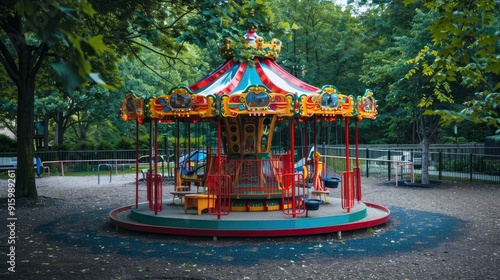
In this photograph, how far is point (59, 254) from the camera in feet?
29.4

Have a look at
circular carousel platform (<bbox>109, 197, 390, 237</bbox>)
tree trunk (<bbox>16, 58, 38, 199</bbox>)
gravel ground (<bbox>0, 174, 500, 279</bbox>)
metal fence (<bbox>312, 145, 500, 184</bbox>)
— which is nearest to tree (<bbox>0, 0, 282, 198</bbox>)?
tree trunk (<bbox>16, 58, 38, 199</bbox>)

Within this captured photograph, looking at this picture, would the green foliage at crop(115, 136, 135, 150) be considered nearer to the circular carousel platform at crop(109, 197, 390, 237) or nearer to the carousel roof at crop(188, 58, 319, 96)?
the carousel roof at crop(188, 58, 319, 96)

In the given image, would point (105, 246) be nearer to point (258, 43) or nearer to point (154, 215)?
point (154, 215)

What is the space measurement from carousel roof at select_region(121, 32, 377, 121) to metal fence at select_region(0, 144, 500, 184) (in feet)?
12.2

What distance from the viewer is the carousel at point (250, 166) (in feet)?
34.7

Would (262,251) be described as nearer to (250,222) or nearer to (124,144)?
(250,222)

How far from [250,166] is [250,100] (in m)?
2.29

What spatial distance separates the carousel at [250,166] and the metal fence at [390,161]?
10.4 ft

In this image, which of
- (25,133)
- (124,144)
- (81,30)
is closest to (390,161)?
(81,30)

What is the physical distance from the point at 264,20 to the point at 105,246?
5118mm

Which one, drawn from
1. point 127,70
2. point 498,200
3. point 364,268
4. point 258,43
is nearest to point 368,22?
point 127,70

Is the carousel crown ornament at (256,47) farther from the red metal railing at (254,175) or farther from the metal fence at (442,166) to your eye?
the metal fence at (442,166)

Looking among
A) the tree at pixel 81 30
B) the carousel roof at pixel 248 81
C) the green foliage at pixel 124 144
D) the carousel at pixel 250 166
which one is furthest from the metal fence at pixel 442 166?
the green foliage at pixel 124 144

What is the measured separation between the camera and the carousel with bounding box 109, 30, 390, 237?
1056 cm
